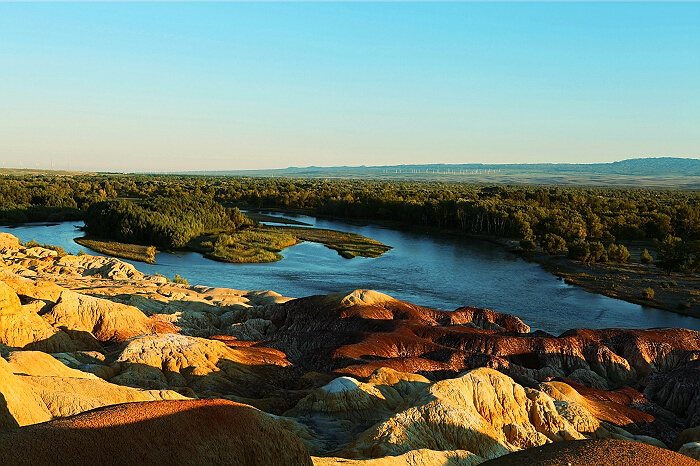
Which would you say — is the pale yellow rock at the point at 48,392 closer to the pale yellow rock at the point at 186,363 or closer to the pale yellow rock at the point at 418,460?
the pale yellow rock at the point at 186,363

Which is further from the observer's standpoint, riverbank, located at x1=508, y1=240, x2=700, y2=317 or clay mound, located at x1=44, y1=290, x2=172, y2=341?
riverbank, located at x1=508, y1=240, x2=700, y2=317

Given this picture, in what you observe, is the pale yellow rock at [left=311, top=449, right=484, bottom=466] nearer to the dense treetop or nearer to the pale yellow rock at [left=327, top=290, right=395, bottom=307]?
the pale yellow rock at [left=327, top=290, right=395, bottom=307]

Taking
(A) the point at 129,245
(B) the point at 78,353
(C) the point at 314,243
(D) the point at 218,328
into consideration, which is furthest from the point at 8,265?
(C) the point at 314,243

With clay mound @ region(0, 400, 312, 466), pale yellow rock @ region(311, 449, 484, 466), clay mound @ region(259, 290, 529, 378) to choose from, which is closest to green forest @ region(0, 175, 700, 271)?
clay mound @ region(259, 290, 529, 378)

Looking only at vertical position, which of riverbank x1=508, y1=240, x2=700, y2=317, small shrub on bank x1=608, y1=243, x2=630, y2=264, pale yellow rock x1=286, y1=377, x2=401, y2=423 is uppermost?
pale yellow rock x1=286, y1=377, x2=401, y2=423

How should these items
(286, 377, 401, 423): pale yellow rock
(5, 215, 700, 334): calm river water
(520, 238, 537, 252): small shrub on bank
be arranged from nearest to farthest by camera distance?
(286, 377, 401, 423): pale yellow rock
(5, 215, 700, 334): calm river water
(520, 238, 537, 252): small shrub on bank

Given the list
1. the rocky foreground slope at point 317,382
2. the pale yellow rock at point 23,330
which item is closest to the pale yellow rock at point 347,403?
the rocky foreground slope at point 317,382

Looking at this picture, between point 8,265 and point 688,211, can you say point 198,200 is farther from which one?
point 688,211
